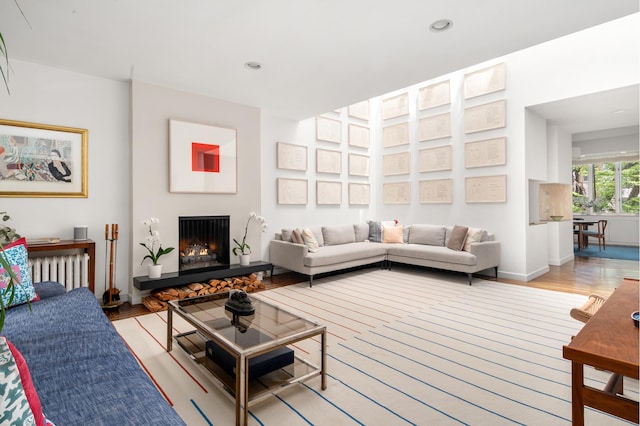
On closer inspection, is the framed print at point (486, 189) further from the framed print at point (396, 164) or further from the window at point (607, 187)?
the window at point (607, 187)

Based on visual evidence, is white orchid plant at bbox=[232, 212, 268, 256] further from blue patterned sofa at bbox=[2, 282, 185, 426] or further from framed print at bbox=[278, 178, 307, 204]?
blue patterned sofa at bbox=[2, 282, 185, 426]

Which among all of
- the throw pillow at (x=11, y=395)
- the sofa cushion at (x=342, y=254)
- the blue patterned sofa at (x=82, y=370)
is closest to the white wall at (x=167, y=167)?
the sofa cushion at (x=342, y=254)

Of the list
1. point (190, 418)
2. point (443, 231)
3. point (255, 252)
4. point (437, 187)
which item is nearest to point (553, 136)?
point (437, 187)

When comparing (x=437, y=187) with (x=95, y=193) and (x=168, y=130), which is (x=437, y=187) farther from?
(x=95, y=193)

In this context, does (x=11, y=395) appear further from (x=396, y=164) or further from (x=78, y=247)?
(x=396, y=164)

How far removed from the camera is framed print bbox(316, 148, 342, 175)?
6.05m

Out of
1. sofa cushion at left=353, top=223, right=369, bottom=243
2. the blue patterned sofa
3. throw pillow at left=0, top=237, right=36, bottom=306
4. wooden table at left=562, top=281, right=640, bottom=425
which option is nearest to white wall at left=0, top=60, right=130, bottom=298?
throw pillow at left=0, top=237, right=36, bottom=306

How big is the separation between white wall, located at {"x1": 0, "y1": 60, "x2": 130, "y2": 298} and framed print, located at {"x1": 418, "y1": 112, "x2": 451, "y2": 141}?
4.81m

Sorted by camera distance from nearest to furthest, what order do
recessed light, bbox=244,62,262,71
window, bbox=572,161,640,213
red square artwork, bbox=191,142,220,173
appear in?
1. recessed light, bbox=244,62,262,71
2. red square artwork, bbox=191,142,220,173
3. window, bbox=572,161,640,213

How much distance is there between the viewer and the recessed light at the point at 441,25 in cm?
268

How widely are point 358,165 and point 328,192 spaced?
3.39 feet

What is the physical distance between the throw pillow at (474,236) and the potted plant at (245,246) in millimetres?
3091

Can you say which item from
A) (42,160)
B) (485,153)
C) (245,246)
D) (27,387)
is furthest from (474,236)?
(42,160)

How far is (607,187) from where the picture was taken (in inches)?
363
